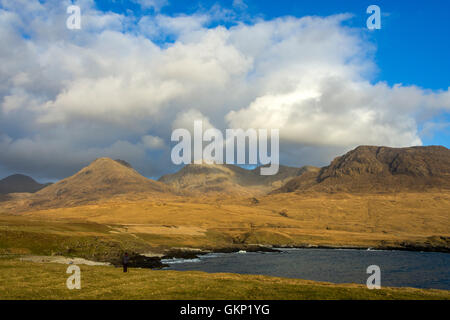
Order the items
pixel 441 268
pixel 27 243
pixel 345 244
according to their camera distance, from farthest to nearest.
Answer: pixel 345 244, pixel 441 268, pixel 27 243

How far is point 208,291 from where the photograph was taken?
31.4 m

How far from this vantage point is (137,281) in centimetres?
3619

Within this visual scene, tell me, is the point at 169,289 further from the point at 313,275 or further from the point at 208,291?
the point at 313,275

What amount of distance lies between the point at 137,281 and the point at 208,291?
9016mm

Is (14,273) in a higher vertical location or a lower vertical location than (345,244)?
higher

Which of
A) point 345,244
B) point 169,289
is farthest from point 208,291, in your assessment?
point 345,244

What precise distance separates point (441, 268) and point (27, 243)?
114888 millimetres
